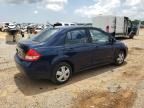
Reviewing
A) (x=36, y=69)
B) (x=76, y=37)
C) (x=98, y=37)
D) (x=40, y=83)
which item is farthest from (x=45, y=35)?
(x=98, y=37)

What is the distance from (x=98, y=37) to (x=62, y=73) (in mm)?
2027

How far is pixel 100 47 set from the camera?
7578 millimetres

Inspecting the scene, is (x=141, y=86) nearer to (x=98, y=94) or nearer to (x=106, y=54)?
(x=98, y=94)

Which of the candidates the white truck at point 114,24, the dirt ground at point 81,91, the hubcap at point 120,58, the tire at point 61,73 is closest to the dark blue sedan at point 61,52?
the tire at point 61,73

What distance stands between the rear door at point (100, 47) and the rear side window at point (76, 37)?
1.13 feet

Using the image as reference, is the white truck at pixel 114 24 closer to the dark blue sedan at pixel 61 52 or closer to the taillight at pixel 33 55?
the dark blue sedan at pixel 61 52

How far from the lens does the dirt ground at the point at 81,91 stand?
5.11 metres

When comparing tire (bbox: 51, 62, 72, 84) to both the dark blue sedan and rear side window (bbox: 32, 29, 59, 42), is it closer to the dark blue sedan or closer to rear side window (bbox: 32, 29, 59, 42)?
the dark blue sedan

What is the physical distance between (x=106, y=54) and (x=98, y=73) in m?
0.78

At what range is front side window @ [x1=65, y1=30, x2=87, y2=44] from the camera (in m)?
6.66

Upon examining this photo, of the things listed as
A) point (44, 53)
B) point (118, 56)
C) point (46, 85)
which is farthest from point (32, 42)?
point (118, 56)

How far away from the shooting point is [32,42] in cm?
645

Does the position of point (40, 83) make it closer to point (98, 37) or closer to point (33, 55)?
point (33, 55)

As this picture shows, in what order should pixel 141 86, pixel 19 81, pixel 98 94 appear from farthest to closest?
pixel 19 81
pixel 141 86
pixel 98 94
